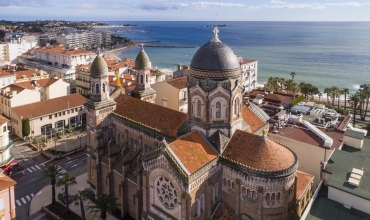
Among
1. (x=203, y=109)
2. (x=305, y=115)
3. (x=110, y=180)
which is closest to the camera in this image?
(x=203, y=109)

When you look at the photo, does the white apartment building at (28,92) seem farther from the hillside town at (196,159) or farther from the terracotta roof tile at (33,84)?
the hillside town at (196,159)

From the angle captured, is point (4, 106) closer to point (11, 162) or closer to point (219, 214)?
point (11, 162)

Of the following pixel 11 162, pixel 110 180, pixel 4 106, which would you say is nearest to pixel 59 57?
pixel 4 106

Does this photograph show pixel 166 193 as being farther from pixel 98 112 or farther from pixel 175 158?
pixel 98 112

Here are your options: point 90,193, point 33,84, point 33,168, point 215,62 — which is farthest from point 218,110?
point 33,84

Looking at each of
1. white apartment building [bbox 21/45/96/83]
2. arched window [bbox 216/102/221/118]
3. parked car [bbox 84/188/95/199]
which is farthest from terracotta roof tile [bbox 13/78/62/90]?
arched window [bbox 216/102/221/118]

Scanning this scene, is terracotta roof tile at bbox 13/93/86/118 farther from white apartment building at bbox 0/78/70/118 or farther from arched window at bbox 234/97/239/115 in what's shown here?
arched window at bbox 234/97/239/115

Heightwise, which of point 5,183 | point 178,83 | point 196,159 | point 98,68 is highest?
point 98,68

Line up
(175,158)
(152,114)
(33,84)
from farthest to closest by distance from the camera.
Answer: (33,84)
(152,114)
(175,158)
